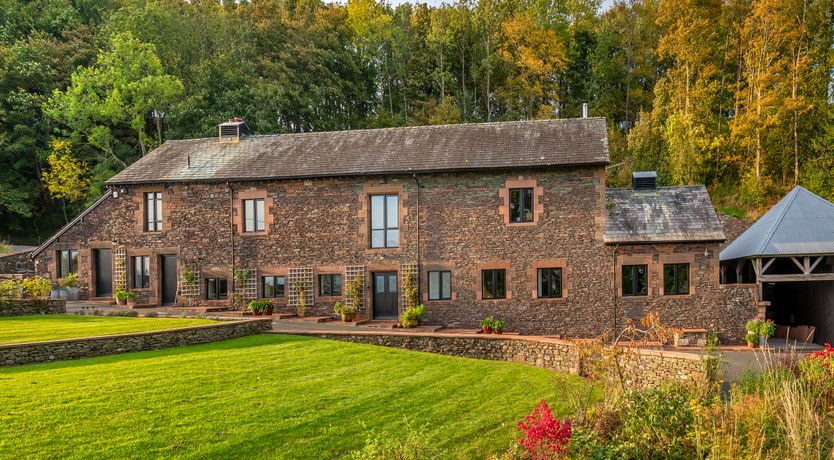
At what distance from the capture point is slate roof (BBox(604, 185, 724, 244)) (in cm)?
1955

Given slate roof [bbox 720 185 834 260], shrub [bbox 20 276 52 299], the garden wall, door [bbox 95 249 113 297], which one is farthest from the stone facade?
the garden wall

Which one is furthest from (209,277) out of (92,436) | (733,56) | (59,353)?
(733,56)

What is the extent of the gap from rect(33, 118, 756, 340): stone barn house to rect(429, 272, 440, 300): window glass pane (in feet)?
0.17

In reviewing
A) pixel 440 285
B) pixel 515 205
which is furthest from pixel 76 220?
pixel 515 205

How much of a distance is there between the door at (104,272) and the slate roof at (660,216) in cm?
1998

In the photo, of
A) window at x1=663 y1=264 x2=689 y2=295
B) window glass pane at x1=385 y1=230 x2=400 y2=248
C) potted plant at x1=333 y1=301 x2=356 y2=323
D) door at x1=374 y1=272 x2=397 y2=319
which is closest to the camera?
window at x1=663 y1=264 x2=689 y2=295

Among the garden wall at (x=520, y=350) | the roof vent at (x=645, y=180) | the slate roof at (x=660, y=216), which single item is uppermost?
the roof vent at (x=645, y=180)

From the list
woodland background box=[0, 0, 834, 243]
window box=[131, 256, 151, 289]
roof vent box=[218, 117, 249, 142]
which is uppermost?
woodland background box=[0, 0, 834, 243]

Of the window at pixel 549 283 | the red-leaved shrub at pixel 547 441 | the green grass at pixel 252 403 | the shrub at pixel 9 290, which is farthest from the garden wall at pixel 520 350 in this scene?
the shrub at pixel 9 290

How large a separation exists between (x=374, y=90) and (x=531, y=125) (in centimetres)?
2701

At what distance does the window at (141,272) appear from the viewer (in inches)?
931

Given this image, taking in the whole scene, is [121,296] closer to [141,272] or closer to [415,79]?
[141,272]

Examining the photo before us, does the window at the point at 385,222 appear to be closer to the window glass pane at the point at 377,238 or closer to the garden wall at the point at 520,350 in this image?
the window glass pane at the point at 377,238

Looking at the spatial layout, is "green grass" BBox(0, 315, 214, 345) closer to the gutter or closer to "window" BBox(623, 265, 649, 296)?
the gutter
